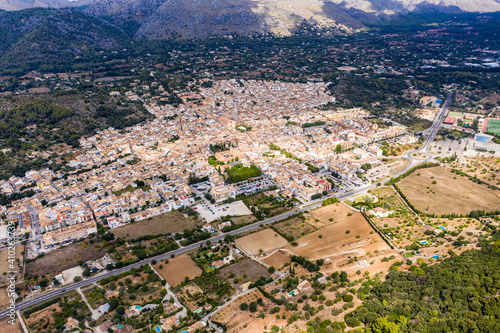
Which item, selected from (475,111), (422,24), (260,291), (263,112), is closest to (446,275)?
(260,291)

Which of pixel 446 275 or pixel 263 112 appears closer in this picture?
pixel 446 275

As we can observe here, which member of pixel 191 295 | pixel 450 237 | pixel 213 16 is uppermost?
pixel 213 16

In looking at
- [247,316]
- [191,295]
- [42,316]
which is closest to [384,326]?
[247,316]

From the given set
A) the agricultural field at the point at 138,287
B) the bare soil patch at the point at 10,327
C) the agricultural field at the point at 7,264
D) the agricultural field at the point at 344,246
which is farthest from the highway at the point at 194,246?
the agricultural field at the point at 344,246

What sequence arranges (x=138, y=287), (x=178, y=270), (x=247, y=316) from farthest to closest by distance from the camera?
(x=178, y=270), (x=138, y=287), (x=247, y=316)

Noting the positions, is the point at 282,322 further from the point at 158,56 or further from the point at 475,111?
the point at 158,56

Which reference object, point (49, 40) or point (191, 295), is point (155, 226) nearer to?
point (191, 295)
